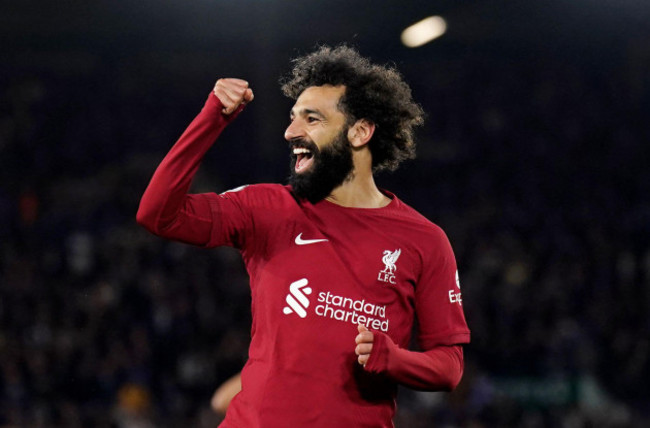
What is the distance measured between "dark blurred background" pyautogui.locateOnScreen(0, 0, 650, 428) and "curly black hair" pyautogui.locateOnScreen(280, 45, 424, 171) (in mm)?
2299

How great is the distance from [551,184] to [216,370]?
6.17m

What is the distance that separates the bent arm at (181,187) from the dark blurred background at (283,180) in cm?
315

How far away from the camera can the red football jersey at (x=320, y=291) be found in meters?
3.09

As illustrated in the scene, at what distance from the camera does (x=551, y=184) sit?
529 inches

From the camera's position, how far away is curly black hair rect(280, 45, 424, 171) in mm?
3672

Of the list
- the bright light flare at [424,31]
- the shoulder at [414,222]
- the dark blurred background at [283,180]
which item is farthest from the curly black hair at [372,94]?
the bright light flare at [424,31]

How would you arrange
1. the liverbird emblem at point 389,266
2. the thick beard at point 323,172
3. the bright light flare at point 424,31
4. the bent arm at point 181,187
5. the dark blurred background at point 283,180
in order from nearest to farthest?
the bent arm at point 181,187
the liverbird emblem at point 389,266
the thick beard at point 323,172
the dark blurred background at point 283,180
the bright light flare at point 424,31

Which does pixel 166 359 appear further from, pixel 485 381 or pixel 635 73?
pixel 635 73

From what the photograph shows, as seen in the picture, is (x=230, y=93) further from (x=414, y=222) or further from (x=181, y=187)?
(x=414, y=222)

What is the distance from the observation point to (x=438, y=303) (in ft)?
11.1

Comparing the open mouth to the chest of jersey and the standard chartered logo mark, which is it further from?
the standard chartered logo mark

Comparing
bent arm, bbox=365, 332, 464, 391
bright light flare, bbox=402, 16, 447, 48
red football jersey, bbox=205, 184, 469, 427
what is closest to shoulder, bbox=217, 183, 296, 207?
red football jersey, bbox=205, 184, 469, 427

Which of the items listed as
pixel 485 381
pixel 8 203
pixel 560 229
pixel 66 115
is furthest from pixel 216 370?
pixel 66 115

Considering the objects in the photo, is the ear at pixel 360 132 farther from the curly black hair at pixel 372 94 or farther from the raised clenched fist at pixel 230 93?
the raised clenched fist at pixel 230 93
